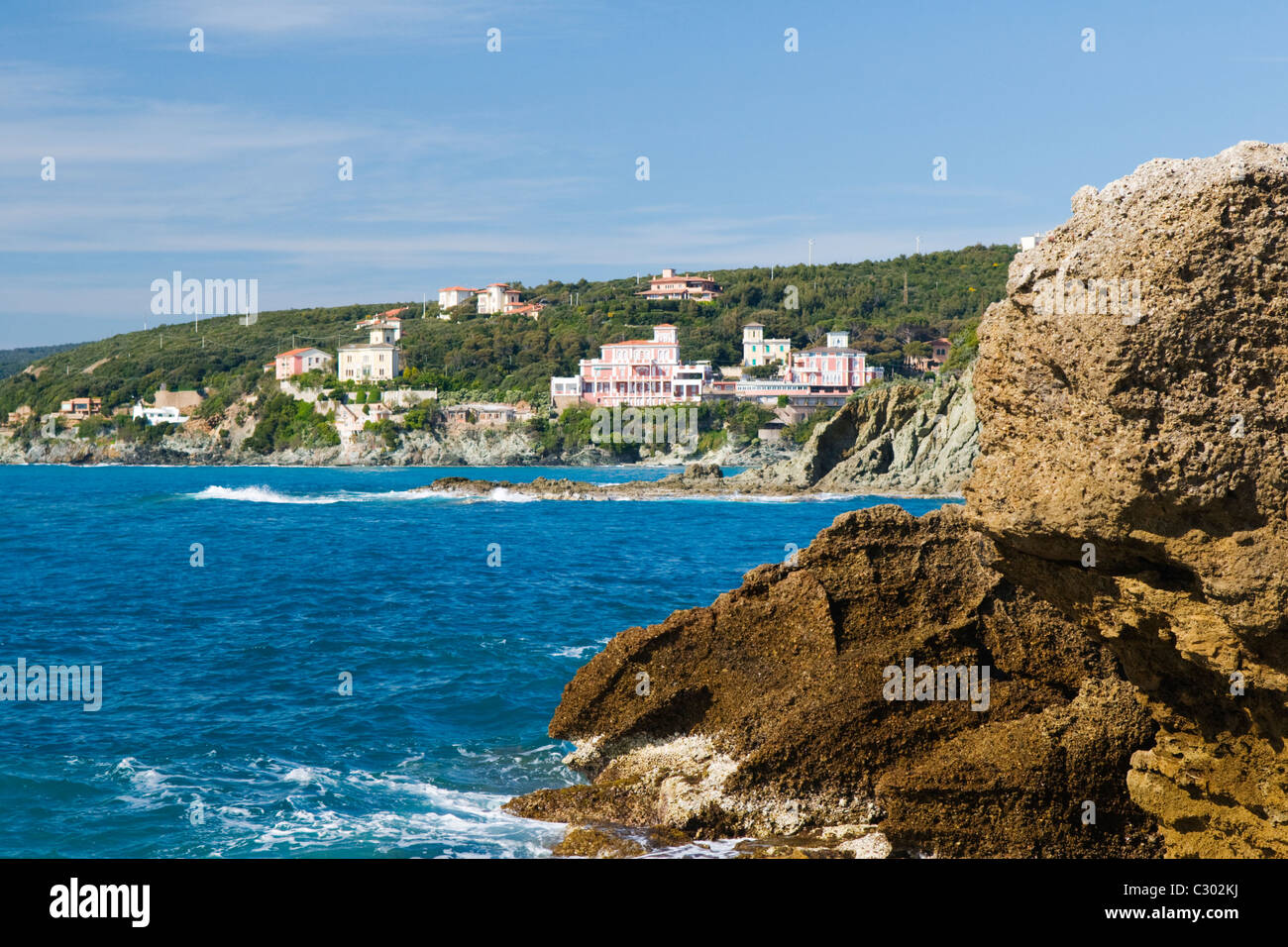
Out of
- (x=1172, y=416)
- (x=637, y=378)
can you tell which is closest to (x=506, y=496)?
(x=637, y=378)

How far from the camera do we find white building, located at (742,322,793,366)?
142750 millimetres

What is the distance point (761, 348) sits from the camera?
144 metres

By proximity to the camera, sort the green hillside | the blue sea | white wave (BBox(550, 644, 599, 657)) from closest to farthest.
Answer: the blue sea → white wave (BBox(550, 644, 599, 657)) → the green hillside

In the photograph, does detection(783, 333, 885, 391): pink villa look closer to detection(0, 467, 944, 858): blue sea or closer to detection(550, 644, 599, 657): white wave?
detection(0, 467, 944, 858): blue sea

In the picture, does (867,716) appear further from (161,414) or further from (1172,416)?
(161,414)

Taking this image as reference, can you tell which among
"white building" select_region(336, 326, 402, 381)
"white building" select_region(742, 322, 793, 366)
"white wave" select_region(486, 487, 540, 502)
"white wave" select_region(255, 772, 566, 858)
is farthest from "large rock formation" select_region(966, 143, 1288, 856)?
"white building" select_region(336, 326, 402, 381)

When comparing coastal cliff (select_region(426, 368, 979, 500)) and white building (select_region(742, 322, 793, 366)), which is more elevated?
white building (select_region(742, 322, 793, 366))

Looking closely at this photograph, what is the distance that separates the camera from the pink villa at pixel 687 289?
17762cm

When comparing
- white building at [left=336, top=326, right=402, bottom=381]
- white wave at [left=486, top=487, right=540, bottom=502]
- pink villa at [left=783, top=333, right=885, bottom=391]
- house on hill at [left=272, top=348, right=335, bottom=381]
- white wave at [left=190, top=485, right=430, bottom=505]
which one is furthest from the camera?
house on hill at [left=272, top=348, right=335, bottom=381]

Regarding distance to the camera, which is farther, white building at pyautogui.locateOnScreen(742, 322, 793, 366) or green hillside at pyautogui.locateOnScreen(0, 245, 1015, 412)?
green hillside at pyautogui.locateOnScreen(0, 245, 1015, 412)

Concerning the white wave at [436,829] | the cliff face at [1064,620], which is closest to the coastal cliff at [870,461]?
the cliff face at [1064,620]

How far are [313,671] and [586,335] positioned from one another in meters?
139

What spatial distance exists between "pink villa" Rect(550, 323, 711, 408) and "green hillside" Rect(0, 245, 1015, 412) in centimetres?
627

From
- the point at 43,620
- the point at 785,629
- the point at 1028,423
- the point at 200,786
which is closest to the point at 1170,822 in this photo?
the point at 1028,423
